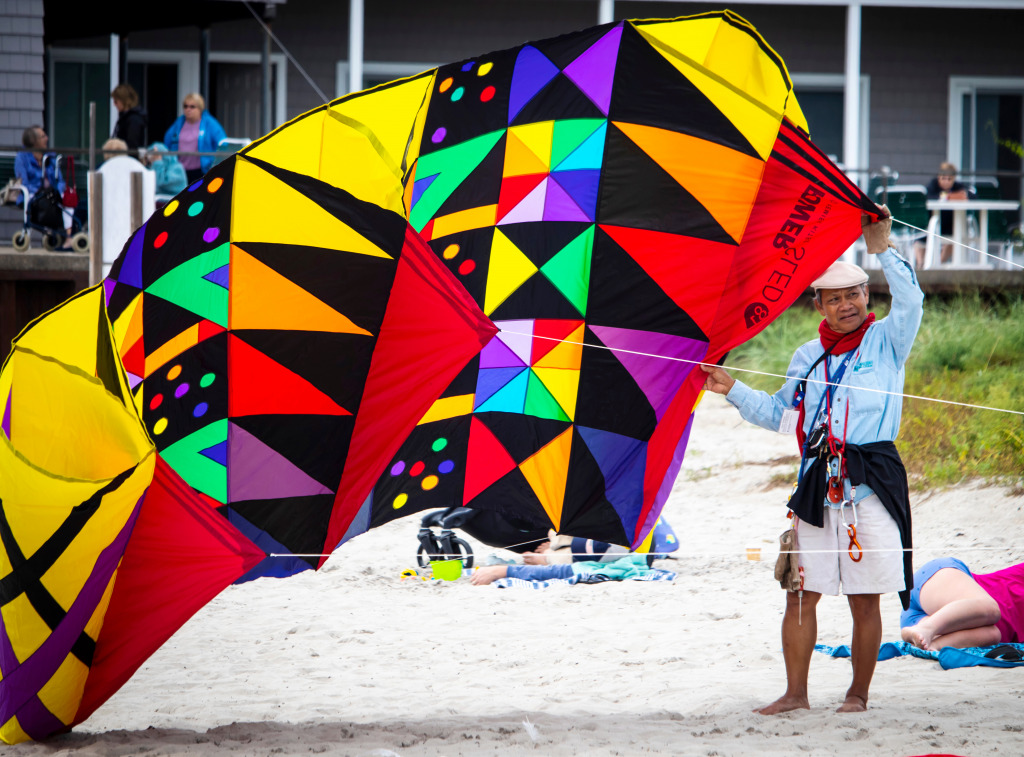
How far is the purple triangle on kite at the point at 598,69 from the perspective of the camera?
4469mm

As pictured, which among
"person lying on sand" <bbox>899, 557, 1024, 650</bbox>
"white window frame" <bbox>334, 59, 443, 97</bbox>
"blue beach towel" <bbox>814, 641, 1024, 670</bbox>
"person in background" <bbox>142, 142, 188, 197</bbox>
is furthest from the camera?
"white window frame" <bbox>334, 59, 443, 97</bbox>

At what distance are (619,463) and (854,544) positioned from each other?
1.06 meters

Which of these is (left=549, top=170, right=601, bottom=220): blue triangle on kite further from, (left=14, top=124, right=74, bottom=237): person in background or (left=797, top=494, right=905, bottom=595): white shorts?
(left=14, top=124, right=74, bottom=237): person in background

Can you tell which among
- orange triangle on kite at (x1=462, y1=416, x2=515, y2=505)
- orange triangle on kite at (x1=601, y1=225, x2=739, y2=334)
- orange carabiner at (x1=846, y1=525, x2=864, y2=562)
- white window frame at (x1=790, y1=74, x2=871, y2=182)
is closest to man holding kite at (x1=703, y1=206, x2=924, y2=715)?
orange carabiner at (x1=846, y1=525, x2=864, y2=562)

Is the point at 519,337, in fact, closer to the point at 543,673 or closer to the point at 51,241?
the point at 543,673

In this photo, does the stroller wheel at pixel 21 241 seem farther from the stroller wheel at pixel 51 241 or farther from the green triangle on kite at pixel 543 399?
the green triangle on kite at pixel 543 399

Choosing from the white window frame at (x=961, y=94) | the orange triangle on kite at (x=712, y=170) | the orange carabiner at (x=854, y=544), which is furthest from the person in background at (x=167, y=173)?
the white window frame at (x=961, y=94)

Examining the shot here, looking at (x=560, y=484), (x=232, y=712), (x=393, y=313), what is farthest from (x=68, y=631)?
(x=560, y=484)

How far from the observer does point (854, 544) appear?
154 inches

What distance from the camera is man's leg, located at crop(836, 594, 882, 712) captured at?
3.98m

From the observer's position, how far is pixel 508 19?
48.4 ft

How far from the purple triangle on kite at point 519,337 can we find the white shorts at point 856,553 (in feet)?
4.42

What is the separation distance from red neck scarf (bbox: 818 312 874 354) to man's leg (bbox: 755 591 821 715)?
895 millimetres

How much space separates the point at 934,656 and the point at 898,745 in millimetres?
1431
